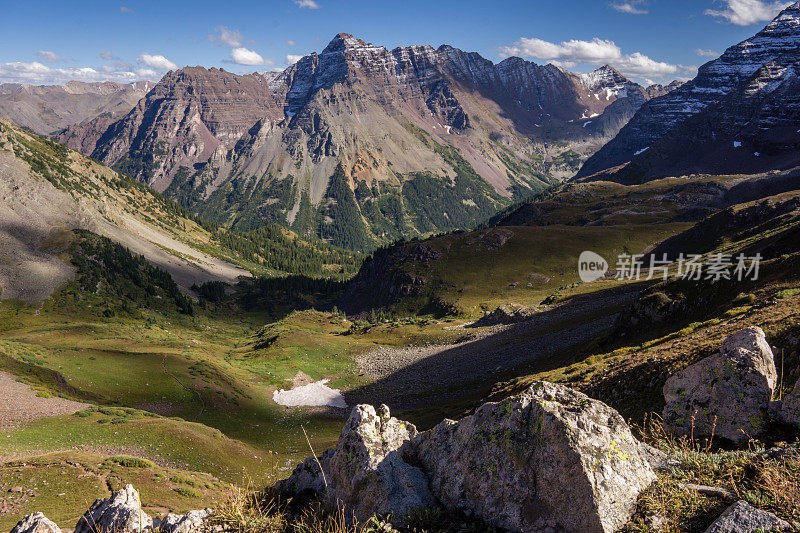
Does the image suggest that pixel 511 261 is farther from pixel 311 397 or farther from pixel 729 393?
pixel 729 393

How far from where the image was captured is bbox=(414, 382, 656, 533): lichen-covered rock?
7148 mm

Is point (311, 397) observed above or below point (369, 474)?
below

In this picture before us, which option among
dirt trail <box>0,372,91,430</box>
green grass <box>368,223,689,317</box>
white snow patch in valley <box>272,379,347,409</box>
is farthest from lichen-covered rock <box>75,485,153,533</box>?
green grass <box>368,223,689,317</box>

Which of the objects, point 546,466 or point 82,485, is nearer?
point 546,466

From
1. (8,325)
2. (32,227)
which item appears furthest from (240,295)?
(8,325)

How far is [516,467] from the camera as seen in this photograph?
8.17 meters

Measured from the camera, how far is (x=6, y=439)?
26906mm

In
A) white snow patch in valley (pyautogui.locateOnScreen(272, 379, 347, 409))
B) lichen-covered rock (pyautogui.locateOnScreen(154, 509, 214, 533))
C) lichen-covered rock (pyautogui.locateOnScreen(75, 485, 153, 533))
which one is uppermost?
lichen-covered rock (pyautogui.locateOnScreen(154, 509, 214, 533))

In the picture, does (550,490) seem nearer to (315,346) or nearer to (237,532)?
(237,532)

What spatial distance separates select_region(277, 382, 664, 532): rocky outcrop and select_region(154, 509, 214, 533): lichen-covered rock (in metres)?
2.88

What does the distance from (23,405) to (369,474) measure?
3936 centimetres

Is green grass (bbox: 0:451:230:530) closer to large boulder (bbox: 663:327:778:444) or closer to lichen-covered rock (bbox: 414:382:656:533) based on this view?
lichen-covered rock (bbox: 414:382:656:533)

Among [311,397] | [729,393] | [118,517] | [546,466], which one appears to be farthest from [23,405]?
[729,393]

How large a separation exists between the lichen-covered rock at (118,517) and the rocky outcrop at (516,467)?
14.1 ft
